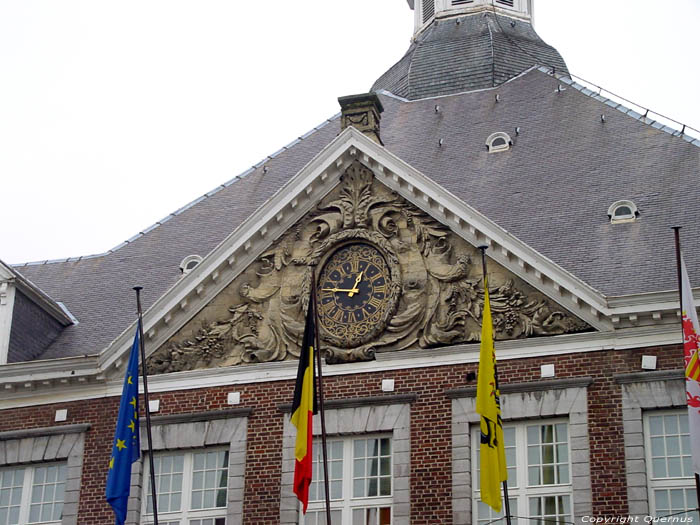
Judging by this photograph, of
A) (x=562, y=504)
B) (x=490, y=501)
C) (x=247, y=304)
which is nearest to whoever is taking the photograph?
(x=490, y=501)

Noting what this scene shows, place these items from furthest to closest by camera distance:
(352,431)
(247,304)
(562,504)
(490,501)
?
(247,304)
(352,431)
(562,504)
(490,501)

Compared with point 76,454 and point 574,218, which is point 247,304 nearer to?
point 76,454

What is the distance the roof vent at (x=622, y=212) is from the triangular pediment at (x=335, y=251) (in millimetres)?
2439

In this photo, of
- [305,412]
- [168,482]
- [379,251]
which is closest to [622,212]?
[379,251]

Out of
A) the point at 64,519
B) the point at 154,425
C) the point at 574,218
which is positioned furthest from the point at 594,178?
the point at 64,519

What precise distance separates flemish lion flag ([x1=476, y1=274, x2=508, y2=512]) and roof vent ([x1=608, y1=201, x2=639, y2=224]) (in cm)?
448

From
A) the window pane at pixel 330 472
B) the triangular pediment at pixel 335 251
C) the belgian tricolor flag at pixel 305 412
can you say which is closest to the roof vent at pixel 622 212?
the triangular pediment at pixel 335 251

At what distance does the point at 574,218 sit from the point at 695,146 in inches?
107

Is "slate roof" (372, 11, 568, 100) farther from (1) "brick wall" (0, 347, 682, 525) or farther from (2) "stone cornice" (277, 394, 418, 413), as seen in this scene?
(2) "stone cornice" (277, 394, 418, 413)

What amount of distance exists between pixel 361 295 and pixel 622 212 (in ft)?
15.0

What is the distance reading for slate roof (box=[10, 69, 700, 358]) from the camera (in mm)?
24516

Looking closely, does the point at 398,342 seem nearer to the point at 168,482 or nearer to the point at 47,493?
the point at 168,482

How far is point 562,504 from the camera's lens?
72.1 feet

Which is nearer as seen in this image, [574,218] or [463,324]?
[463,324]
